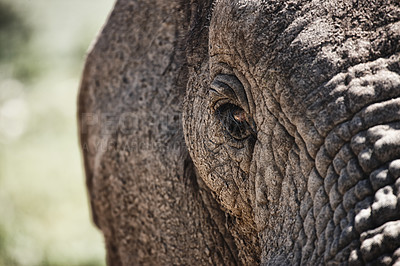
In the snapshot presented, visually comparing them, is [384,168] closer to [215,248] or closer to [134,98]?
[215,248]

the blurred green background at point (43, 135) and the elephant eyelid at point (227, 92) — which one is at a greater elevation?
the blurred green background at point (43, 135)

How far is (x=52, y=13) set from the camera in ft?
40.3

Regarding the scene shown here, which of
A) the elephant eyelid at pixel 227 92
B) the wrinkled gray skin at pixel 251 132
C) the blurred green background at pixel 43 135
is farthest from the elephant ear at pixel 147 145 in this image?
the blurred green background at pixel 43 135

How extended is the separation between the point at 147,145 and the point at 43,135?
5.96 m

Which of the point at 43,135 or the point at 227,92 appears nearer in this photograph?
the point at 227,92

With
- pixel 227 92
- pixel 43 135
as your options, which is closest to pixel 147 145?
pixel 227 92

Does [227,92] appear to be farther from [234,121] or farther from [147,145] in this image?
[147,145]

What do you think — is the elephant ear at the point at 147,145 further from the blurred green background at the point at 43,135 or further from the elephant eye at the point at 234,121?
the blurred green background at the point at 43,135

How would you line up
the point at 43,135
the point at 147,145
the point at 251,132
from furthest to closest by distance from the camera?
the point at 43,135
the point at 147,145
the point at 251,132

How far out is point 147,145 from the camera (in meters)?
2.36

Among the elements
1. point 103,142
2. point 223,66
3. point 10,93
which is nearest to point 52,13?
point 10,93

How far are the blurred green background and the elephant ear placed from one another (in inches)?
65.1

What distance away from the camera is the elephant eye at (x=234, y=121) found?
1.79m

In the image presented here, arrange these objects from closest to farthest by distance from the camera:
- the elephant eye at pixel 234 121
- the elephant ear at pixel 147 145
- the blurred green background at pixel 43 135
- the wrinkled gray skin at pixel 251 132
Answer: the wrinkled gray skin at pixel 251 132, the elephant eye at pixel 234 121, the elephant ear at pixel 147 145, the blurred green background at pixel 43 135
